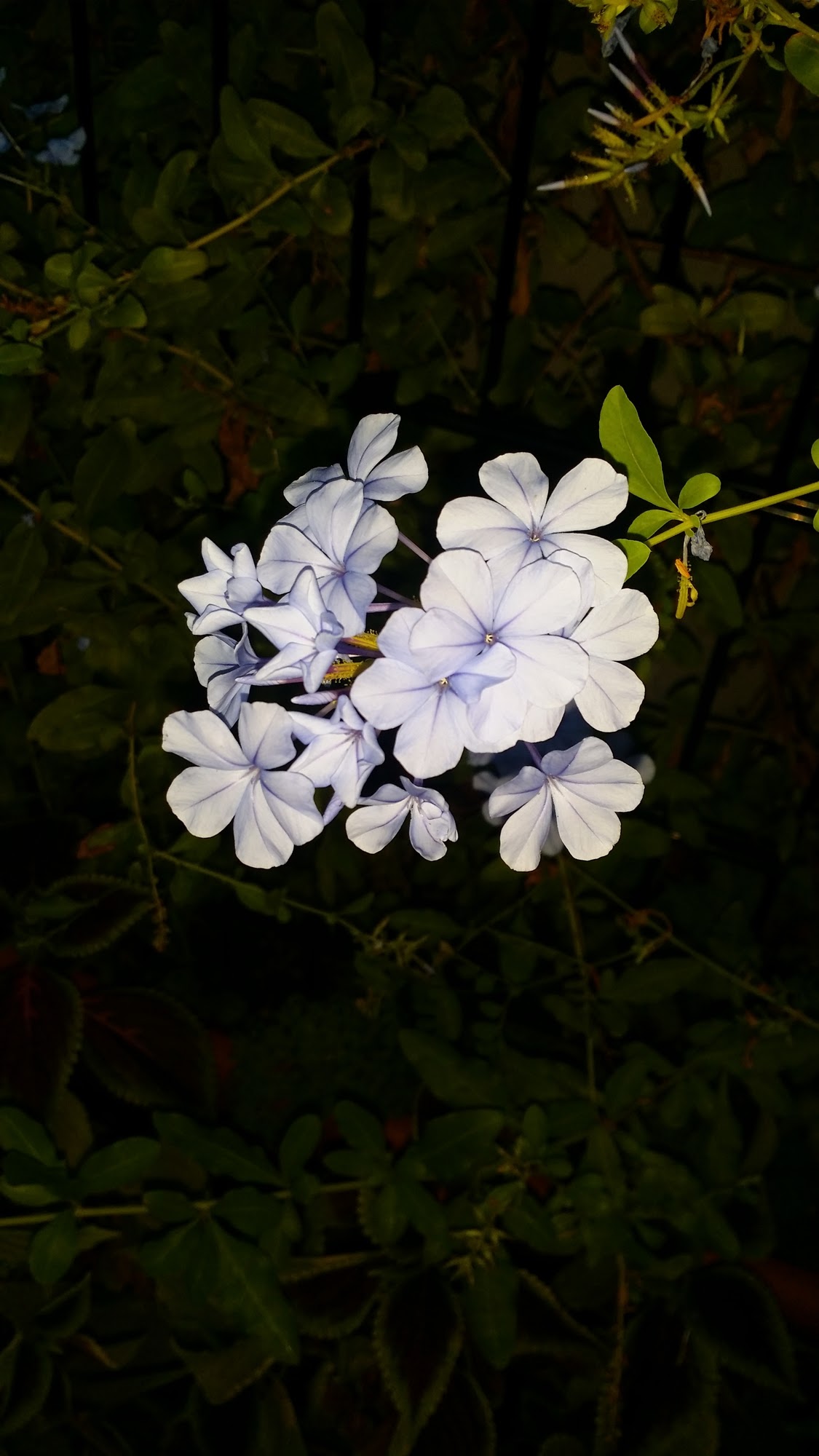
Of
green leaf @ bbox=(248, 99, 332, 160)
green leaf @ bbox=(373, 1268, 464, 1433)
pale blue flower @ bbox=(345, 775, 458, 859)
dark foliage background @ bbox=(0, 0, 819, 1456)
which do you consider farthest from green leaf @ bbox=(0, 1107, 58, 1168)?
green leaf @ bbox=(248, 99, 332, 160)

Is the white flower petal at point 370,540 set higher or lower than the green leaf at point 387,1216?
higher

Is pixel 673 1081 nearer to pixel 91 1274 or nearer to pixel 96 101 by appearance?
pixel 91 1274

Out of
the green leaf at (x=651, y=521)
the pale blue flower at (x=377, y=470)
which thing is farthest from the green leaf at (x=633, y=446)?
the pale blue flower at (x=377, y=470)

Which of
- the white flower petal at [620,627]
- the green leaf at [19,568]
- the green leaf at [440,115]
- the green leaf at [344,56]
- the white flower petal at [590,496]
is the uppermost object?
the green leaf at [344,56]

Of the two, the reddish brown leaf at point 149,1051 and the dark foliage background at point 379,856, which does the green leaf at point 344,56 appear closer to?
the dark foliage background at point 379,856

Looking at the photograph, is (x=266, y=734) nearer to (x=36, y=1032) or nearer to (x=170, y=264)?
(x=170, y=264)

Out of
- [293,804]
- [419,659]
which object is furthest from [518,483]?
[293,804]

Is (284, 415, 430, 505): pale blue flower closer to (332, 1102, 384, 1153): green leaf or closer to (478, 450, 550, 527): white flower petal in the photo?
(478, 450, 550, 527): white flower petal
